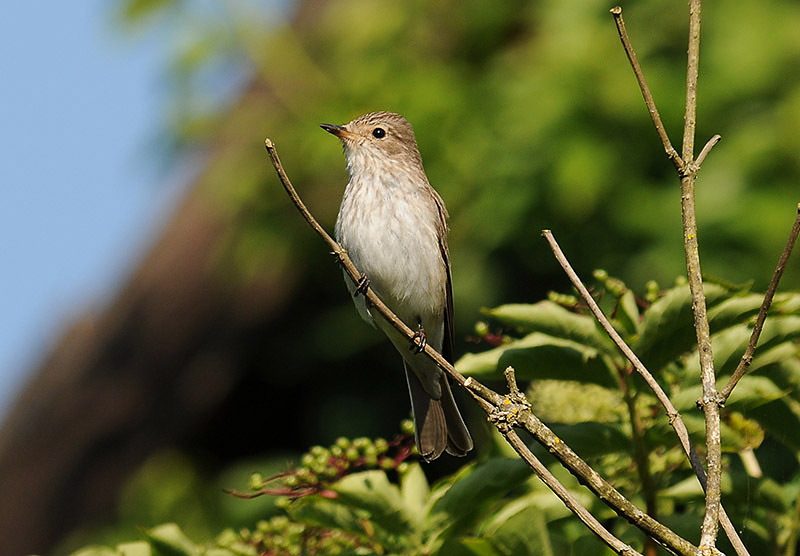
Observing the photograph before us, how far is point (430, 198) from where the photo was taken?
4809mm

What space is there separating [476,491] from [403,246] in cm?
212

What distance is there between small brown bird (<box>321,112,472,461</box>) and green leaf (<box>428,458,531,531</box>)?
4.90 ft

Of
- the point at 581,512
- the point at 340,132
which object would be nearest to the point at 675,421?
the point at 581,512

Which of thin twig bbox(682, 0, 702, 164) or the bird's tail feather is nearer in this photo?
thin twig bbox(682, 0, 702, 164)

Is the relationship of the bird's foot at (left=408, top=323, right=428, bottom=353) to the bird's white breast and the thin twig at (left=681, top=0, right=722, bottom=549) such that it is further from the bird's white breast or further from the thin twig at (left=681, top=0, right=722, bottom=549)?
the thin twig at (left=681, top=0, right=722, bottom=549)

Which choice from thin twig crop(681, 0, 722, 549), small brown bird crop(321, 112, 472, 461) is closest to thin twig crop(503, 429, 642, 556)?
thin twig crop(681, 0, 722, 549)

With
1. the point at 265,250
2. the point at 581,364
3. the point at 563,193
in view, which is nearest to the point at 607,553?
the point at 581,364

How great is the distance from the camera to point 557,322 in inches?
98.4

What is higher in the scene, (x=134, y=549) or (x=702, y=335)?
(x=702, y=335)

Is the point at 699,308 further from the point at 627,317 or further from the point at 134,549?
the point at 134,549

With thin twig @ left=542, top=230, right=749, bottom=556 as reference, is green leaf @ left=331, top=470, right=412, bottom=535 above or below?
below

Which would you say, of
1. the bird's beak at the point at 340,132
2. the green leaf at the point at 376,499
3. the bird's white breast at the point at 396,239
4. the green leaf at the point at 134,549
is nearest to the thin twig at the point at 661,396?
the green leaf at the point at 376,499

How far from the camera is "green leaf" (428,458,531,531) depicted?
243cm

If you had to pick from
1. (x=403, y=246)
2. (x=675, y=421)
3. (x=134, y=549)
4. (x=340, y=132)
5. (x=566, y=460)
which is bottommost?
(x=134, y=549)
